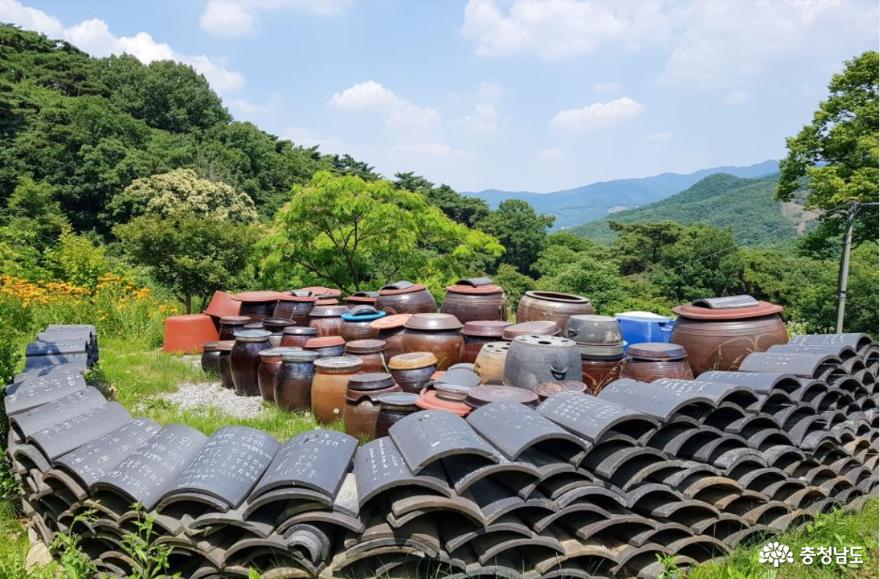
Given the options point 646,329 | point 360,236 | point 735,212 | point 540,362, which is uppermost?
point 735,212

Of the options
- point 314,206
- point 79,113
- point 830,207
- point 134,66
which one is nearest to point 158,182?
point 79,113

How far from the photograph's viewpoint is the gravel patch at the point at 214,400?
18.9ft

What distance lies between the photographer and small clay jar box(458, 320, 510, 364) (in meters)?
5.70

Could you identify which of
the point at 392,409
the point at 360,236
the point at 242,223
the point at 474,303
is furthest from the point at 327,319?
the point at 242,223

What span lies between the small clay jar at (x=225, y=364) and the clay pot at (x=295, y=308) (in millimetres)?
998

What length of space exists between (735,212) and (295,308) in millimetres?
71411

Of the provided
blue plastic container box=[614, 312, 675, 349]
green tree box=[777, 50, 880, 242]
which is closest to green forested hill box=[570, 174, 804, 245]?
green tree box=[777, 50, 880, 242]

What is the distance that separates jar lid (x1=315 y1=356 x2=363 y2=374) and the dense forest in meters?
5.82

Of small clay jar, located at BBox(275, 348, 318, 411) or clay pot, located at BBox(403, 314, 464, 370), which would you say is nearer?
small clay jar, located at BBox(275, 348, 318, 411)

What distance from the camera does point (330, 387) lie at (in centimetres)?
496

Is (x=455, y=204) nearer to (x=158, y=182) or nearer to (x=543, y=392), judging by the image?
(x=158, y=182)

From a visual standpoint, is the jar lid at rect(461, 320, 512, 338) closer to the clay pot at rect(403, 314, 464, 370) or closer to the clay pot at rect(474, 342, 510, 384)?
the clay pot at rect(403, 314, 464, 370)

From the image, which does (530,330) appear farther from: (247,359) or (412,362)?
(247,359)

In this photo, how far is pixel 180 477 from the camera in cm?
275
